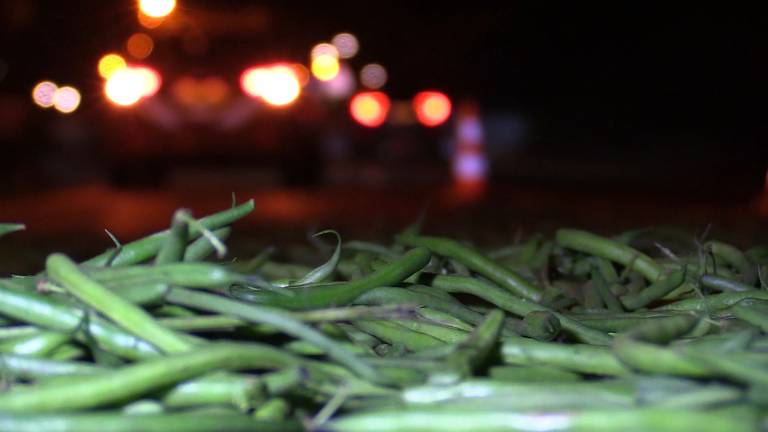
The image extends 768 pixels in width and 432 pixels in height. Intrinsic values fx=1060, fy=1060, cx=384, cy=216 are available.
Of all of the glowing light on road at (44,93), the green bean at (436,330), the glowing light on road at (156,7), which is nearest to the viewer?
the green bean at (436,330)

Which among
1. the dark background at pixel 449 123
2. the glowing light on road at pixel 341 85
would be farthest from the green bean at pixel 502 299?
the glowing light on road at pixel 341 85

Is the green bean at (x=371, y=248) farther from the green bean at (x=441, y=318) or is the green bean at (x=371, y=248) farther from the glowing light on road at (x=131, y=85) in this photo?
the glowing light on road at (x=131, y=85)

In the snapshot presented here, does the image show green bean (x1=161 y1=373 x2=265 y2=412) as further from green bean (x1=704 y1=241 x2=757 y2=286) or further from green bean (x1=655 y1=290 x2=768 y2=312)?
green bean (x1=704 y1=241 x2=757 y2=286)

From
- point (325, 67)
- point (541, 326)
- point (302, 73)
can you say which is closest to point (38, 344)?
point (541, 326)

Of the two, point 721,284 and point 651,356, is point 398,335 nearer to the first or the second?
point 651,356

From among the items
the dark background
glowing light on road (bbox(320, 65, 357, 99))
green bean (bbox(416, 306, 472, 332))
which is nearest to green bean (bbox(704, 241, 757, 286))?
Result: green bean (bbox(416, 306, 472, 332))

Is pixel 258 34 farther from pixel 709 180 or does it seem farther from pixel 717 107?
pixel 717 107

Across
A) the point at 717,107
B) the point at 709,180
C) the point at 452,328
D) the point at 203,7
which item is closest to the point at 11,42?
the point at 203,7
